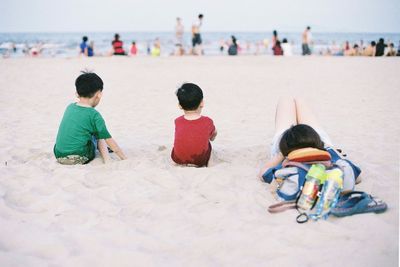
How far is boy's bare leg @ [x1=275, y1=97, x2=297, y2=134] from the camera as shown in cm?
380

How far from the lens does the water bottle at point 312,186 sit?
255 centimetres

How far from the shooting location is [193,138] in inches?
143

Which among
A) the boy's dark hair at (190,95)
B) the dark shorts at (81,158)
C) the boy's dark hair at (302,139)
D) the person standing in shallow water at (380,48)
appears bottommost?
the dark shorts at (81,158)

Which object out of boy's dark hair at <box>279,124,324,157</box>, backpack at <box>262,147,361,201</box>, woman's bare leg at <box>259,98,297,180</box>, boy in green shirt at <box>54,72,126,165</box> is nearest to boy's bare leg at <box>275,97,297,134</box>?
woman's bare leg at <box>259,98,297,180</box>

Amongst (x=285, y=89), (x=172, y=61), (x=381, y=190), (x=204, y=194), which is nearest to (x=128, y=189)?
(x=204, y=194)

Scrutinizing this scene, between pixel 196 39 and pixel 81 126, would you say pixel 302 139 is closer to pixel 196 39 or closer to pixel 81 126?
pixel 81 126

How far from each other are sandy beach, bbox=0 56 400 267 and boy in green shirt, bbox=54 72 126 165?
0.17 meters

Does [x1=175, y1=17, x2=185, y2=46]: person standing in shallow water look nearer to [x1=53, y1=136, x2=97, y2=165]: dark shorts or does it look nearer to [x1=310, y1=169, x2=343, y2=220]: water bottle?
[x1=53, y1=136, x2=97, y2=165]: dark shorts

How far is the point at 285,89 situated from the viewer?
9352 mm

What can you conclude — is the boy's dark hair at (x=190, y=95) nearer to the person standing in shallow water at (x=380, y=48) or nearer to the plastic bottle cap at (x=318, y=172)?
the plastic bottle cap at (x=318, y=172)

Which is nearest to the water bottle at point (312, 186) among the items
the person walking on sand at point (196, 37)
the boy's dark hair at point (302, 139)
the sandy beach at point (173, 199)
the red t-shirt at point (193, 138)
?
the sandy beach at point (173, 199)

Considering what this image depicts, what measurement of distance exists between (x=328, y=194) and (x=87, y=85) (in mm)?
2516

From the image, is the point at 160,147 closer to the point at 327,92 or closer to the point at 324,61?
the point at 327,92

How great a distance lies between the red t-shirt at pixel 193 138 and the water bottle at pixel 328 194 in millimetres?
1425
